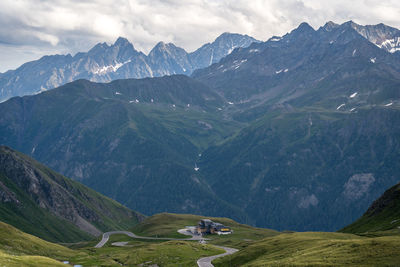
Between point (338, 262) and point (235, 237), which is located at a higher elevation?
point (235, 237)

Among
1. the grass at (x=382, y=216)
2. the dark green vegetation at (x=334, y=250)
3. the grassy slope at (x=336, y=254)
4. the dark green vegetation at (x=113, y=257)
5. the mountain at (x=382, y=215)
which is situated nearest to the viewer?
the grassy slope at (x=336, y=254)

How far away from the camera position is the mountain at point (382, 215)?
15350cm

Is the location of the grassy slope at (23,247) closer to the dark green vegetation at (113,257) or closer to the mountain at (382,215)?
the dark green vegetation at (113,257)

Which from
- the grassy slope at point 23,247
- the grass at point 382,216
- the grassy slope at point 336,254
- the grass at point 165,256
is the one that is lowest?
the grassy slope at point 336,254

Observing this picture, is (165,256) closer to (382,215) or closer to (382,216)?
(382,216)

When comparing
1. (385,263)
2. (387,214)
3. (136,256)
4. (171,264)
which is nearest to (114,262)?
(136,256)

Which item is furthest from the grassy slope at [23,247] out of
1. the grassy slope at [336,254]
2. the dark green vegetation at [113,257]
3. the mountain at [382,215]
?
the mountain at [382,215]

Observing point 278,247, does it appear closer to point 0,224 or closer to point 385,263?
point 385,263

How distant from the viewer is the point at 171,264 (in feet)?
392

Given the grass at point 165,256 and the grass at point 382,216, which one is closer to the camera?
the grass at point 165,256

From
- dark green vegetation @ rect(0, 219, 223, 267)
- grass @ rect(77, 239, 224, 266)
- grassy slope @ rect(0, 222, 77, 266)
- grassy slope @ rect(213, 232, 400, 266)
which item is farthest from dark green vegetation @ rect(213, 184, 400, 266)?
grassy slope @ rect(0, 222, 77, 266)

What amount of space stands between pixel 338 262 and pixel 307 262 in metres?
5.68

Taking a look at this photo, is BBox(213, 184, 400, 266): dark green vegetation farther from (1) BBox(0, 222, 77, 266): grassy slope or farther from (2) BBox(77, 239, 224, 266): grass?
(1) BBox(0, 222, 77, 266): grassy slope

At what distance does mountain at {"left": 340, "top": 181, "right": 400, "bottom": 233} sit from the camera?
15350 centimetres
